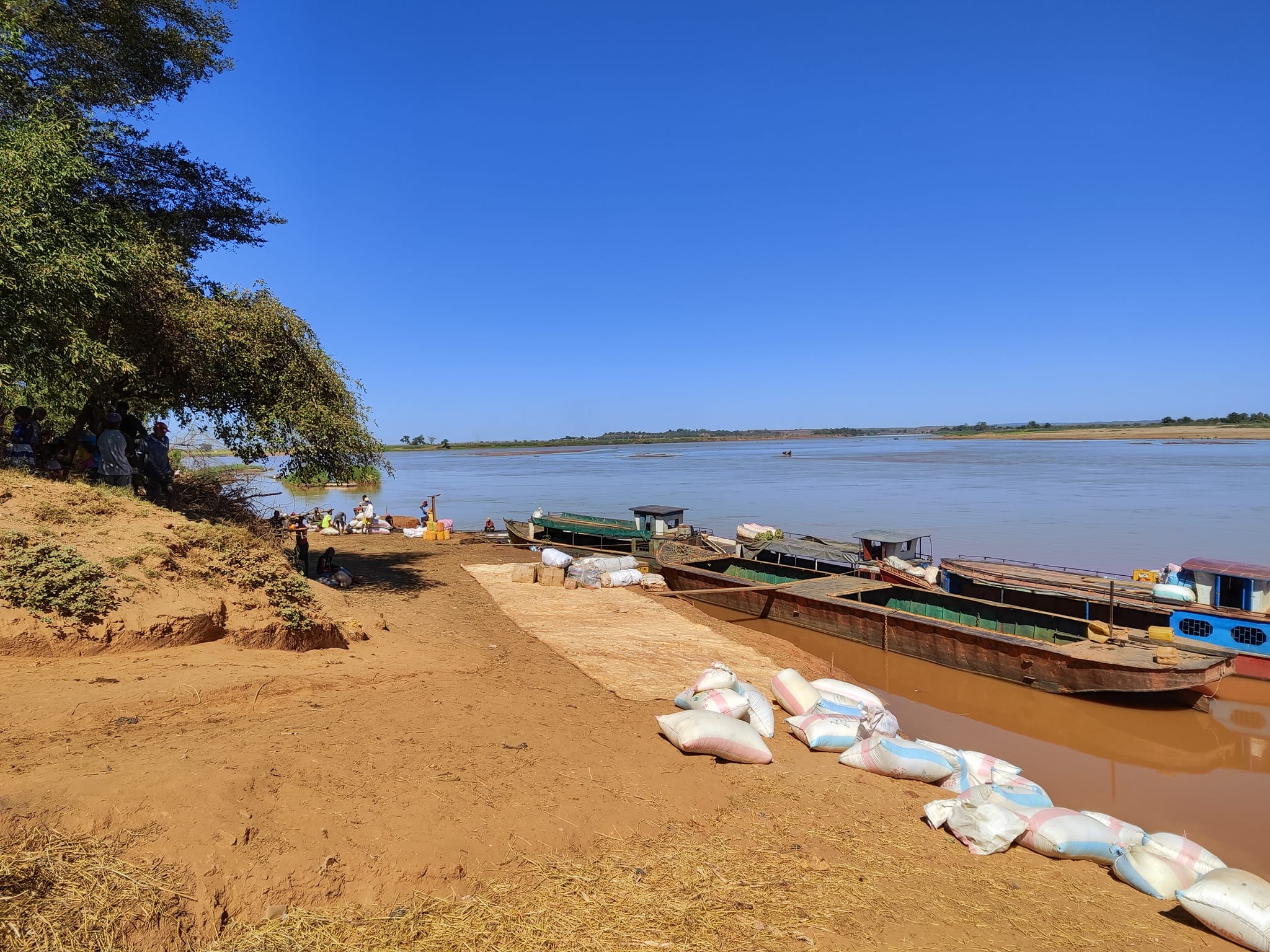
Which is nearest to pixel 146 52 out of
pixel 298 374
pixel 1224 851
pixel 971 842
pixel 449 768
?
pixel 298 374

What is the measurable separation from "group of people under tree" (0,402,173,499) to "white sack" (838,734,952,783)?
444 inches

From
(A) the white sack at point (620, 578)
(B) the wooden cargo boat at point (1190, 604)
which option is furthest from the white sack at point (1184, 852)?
(A) the white sack at point (620, 578)

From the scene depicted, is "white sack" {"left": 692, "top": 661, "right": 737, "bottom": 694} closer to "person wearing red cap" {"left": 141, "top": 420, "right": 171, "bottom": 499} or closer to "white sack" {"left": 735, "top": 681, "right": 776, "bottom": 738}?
"white sack" {"left": 735, "top": 681, "right": 776, "bottom": 738}

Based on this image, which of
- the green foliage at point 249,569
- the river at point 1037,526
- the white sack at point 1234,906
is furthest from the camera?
the river at point 1037,526

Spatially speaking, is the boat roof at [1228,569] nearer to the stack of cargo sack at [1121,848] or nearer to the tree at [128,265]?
the stack of cargo sack at [1121,848]

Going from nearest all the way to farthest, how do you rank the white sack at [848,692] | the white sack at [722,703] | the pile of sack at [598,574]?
the white sack at [722,703], the white sack at [848,692], the pile of sack at [598,574]

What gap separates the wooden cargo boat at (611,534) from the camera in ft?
71.1

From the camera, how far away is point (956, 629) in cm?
1273

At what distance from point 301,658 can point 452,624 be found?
13.9 feet

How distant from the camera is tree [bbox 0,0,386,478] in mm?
9180

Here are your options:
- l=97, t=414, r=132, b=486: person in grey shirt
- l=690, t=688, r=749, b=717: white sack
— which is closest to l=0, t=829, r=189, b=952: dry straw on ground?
l=690, t=688, r=749, b=717: white sack

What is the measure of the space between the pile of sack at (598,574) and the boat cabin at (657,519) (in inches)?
191

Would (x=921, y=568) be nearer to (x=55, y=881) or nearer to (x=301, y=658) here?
(x=301, y=658)

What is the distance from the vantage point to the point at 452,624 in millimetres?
11414
